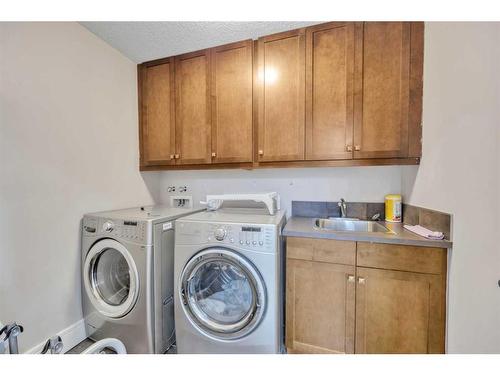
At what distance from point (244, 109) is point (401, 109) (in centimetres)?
114

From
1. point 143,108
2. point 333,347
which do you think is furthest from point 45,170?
point 333,347

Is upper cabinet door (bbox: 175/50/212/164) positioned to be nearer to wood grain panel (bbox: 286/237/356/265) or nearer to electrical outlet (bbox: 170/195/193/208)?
electrical outlet (bbox: 170/195/193/208)

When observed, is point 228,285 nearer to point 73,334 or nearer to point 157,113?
point 73,334

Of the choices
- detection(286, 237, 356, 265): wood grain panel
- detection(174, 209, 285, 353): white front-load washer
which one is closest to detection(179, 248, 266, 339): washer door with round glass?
detection(174, 209, 285, 353): white front-load washer

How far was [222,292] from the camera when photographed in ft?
4.62

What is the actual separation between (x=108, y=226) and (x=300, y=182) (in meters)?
1.61

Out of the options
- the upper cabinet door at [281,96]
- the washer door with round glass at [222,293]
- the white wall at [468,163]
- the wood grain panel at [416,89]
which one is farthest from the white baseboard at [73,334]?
the wood grain panel at [416,89]

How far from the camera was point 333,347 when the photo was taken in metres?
1.33

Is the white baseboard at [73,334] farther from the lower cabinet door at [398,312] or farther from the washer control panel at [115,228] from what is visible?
the lower cabinet door at [398,312]

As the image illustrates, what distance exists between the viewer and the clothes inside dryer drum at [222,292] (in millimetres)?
1333

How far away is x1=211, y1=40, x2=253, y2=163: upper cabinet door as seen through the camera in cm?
170

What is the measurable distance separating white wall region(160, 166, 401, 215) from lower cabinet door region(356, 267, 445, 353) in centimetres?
75

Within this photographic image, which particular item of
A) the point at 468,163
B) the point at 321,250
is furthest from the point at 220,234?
the point at 468,163

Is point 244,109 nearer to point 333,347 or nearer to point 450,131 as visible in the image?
point 450,131
